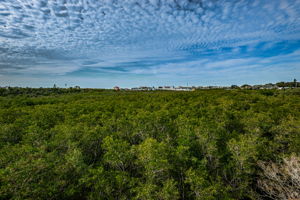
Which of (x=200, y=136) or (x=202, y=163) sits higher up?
(x=200, y=136)

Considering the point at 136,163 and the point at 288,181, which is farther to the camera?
the point at 288,181

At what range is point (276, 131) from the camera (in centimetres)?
1178

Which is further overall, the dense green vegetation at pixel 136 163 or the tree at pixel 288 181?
the tree at pixel 288 181

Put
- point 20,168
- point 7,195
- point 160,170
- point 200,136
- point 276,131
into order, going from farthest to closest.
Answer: point 276,131
point 200,136
point 160,170
point 20,168
point 7,195

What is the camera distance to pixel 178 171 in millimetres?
8203

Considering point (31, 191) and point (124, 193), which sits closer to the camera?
point (31, 191)

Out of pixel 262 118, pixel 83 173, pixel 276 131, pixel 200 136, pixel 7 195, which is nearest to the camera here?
pixel 7 195

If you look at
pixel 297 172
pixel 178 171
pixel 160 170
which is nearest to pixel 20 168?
pixel 160 170

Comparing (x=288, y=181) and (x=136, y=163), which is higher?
(x=136, y=163)

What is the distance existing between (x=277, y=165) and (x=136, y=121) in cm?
1082

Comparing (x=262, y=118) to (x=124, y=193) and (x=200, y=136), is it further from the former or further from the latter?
(x=124, y=193)

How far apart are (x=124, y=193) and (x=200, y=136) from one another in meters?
5.66

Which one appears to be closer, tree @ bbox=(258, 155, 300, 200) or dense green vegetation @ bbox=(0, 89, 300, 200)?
Answer: dense green vegetation @ bbox=(0, 89, 300, 200)

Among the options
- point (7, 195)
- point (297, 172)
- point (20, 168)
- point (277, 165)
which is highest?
point (20, 168)
